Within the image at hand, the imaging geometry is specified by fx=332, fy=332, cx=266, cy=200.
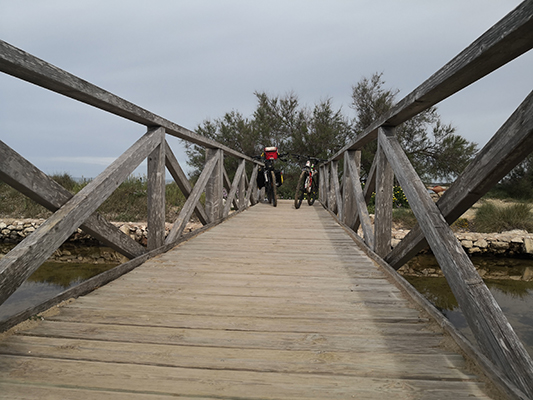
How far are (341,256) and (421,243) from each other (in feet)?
3.15

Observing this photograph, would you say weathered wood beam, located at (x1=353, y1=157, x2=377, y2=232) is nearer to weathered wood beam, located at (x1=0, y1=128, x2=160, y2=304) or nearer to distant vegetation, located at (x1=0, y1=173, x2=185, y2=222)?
weathered wood beam, located at (x1=0, y1=128, x2=160, y2=304)

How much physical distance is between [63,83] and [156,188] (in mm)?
1148

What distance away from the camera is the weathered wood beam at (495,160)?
102 cm

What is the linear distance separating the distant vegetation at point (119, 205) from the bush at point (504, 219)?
7576mm

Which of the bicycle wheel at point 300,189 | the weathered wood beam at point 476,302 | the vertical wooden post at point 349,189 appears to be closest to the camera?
the weathered wood beam at point 476,302

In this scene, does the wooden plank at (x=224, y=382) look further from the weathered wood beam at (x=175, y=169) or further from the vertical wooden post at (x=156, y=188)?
the weathered wood beam at (x=175, y=169)

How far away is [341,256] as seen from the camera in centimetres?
280

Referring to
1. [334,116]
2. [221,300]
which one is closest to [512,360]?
[221,300]

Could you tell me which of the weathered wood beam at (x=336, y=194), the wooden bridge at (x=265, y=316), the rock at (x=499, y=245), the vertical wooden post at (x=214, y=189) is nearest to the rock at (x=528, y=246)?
the rock at (x=499, y=245)

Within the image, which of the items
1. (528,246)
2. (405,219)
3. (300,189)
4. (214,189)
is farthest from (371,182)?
(405,219)

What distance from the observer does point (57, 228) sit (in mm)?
1476

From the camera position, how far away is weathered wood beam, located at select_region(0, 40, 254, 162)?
129 centimetres

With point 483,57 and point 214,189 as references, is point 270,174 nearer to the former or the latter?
point 214,189

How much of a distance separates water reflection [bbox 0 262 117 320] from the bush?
8367 millimetres
